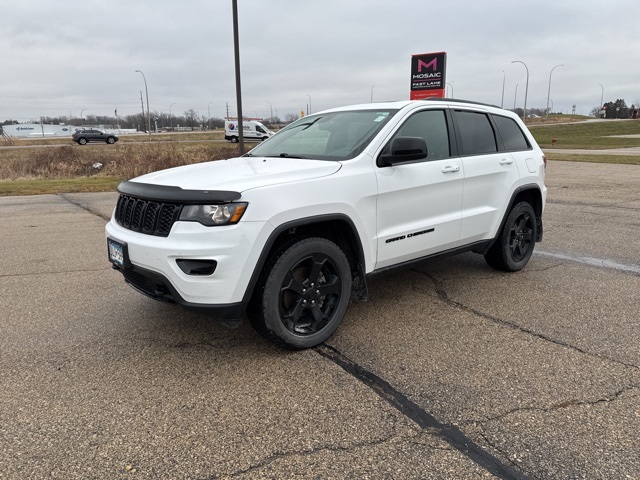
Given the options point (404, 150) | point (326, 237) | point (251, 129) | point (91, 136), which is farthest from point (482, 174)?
point (251, 129)

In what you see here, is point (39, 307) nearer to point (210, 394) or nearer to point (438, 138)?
point (210, 394)

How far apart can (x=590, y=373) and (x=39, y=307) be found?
4.55 meters

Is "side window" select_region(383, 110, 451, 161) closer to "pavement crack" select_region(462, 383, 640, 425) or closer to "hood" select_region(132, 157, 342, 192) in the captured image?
"hood" select_region(132, 157, 342, 192)

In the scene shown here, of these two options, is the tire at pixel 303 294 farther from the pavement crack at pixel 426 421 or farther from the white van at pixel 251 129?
the white van at pixel 251 129

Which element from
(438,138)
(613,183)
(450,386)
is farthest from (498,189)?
(613,183)

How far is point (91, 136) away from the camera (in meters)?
46.0

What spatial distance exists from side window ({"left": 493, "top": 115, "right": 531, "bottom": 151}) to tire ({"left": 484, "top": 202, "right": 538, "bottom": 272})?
2.10 feet

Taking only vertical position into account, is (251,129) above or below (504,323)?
above

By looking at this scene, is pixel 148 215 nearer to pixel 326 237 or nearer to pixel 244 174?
pixel 244 174

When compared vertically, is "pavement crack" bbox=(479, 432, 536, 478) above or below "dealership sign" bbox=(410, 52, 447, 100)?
below

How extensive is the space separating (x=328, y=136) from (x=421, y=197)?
0.99 meters

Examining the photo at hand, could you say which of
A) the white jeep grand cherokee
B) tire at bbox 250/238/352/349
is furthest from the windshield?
tire at bbox 250/238/352/349

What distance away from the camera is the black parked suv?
150 ft

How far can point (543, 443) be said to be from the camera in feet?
8.43
